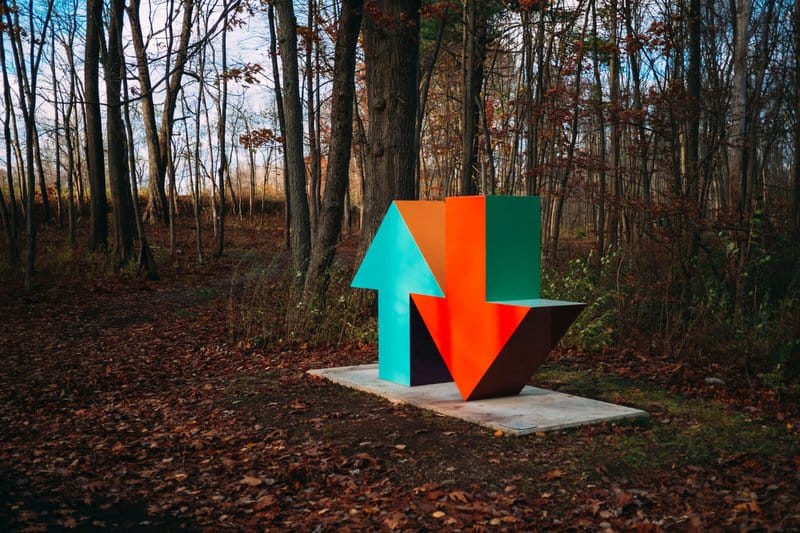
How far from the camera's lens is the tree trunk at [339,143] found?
458 inches

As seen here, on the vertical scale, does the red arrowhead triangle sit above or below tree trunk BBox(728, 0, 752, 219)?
below

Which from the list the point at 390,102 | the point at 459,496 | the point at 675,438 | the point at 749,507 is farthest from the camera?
the point at 390,102

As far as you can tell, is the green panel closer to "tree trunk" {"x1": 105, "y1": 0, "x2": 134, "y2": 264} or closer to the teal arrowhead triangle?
the teal arrowhead triangle

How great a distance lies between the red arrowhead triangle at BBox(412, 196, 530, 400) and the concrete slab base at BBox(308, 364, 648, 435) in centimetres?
24

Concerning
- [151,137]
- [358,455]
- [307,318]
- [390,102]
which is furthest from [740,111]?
[151,137]

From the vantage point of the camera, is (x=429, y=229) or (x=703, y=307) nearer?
(x=429, y=229)

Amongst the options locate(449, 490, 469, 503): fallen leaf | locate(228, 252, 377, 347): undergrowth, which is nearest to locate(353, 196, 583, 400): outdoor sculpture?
locate(449, 490, 469, 503): fallen leaf

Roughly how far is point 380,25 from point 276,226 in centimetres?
2751

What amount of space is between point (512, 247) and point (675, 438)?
2051 mm

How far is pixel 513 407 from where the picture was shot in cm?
677

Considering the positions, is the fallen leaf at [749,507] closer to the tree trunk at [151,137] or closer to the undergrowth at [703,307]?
the undergrowth at [703,307]

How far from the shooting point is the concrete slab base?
20.4 feet

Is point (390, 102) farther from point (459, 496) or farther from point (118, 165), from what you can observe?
point (118, 165)

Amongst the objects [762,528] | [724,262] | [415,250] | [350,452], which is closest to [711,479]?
[762,528]
